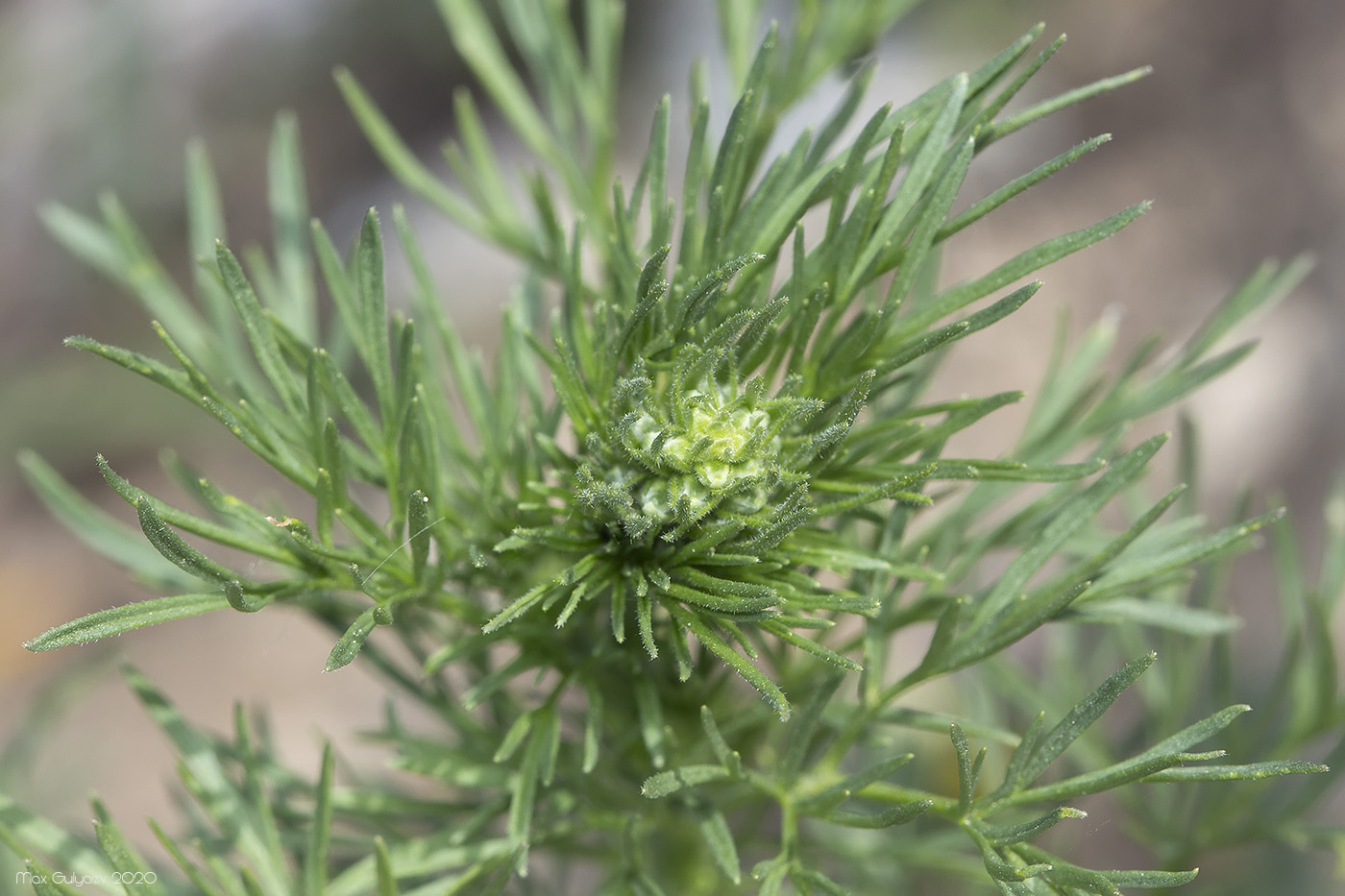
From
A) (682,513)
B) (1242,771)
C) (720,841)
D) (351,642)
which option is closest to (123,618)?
(351,642)

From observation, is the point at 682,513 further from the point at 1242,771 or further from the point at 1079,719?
the point at 1242,771

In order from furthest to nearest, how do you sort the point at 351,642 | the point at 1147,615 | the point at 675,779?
1. the point at 1147,615
2. the point at 675,779
3. the point at 351,642

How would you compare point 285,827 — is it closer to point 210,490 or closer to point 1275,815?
point 210,490

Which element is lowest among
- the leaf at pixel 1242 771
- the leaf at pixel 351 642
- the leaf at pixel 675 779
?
A: the leaf at pixel 1242 771

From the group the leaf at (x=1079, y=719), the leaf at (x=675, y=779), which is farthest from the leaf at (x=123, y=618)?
the leaf at (x=1079, y=719)

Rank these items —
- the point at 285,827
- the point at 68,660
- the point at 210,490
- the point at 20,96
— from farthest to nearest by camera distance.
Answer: the point at 20,96 < the point at 68,660 < the point at 285,827 < the point at 210,490

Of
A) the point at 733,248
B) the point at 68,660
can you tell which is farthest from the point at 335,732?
the point at 733,248

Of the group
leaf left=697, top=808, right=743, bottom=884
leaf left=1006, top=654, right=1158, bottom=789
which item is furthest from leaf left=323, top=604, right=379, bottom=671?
leaf left=1006, top=654, right=1158, bottom=789

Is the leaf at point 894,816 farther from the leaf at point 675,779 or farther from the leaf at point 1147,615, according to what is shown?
the leaf at point 1147,615
